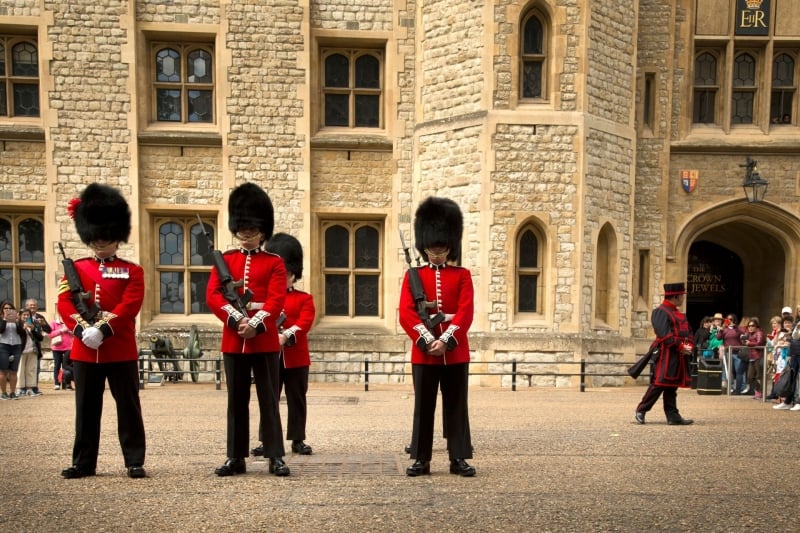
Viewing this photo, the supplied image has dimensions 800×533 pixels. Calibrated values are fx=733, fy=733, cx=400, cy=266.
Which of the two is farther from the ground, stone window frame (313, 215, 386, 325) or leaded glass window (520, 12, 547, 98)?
leaded glass window (520, 12, 547, 98)

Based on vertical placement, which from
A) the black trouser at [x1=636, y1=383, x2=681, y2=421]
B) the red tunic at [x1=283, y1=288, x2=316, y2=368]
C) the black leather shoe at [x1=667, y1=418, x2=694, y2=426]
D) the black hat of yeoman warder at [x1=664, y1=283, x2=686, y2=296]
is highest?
the black hat of yeoman warder at [x1=664, y1=283, x2=686, y2=296]

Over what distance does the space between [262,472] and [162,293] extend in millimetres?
9285

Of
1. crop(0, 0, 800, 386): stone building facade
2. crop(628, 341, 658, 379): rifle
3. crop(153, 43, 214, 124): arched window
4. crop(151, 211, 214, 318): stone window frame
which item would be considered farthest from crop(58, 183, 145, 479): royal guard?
crop(153, 43, 214, 124): arched window

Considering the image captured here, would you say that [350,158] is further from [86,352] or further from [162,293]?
[86,352]

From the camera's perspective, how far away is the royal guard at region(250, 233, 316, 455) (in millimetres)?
5930

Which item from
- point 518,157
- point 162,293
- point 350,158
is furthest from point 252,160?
point 518,157

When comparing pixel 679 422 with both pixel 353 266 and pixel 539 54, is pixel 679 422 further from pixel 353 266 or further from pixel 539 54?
pixel 353 266

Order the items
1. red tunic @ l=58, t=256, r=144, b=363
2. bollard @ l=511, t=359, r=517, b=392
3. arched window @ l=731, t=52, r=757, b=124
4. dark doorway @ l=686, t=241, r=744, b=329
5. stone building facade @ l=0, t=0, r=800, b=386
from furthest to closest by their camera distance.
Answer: dark doorway @ l=686, t=241, r=744, b=329
arched window @ l=731, t=52, r=757, b=124
stone building facade @ l=0, t=0, r=800, b=386
bollard @ l=511, t=359, r=517, b=392
red tunic @ l=58, t=256, r=144, b=363

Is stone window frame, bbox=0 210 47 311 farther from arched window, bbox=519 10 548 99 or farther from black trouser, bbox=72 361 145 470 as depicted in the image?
black trouser, bbox=72 361 145 470

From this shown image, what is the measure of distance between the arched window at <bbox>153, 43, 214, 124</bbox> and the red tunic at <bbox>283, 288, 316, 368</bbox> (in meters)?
8.28

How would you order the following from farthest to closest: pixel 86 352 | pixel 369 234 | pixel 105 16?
1. pixel 369 234
2. pixel 105 16
3. pixel 86 352

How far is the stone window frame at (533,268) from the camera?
12.3m

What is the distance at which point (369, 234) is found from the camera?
546 inches

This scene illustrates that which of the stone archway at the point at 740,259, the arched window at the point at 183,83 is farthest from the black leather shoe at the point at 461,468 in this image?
the stone archway at the point at 740,259
